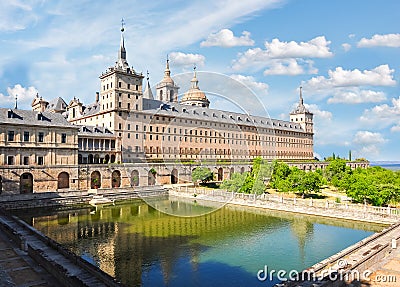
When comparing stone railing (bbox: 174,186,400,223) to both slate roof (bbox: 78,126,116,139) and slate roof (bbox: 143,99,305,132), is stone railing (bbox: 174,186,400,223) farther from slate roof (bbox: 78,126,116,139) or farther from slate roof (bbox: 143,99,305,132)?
slate roof (bbox: 78,126,116,139)

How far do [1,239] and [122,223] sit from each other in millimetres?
11625

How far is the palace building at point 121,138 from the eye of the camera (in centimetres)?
4181

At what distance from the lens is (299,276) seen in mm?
14500

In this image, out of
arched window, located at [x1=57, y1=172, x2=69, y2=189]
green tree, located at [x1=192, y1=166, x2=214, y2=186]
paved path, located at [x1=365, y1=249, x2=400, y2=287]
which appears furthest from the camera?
green tree, located at [x1=192, y1=166, x2=214, y2=186]

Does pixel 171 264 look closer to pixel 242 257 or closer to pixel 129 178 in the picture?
pixel 242 257

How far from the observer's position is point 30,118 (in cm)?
4275

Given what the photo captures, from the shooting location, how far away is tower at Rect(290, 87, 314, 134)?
107188mm

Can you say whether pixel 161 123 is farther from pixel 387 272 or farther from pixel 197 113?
pixel 387 272

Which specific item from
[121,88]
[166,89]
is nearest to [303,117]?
[166,89]

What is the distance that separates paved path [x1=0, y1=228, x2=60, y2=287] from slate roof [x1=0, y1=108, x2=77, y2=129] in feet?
85.4

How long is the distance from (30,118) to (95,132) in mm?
11704

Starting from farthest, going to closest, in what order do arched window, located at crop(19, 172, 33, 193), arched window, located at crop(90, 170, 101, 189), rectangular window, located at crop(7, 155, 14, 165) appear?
arched window, located at crop(90, 170, 101, 189), arched window, located at crop(19, 172, 33, 193), rectangular window, located at crop(7, 155, 14, 165)

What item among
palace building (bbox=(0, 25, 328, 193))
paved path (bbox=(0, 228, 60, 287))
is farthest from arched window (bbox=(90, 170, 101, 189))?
paved path (bbox=(0, 228, 60, 287))

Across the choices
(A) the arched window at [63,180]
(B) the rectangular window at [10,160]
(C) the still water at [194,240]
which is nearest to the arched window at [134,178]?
(A) the arched window at [63,180]
